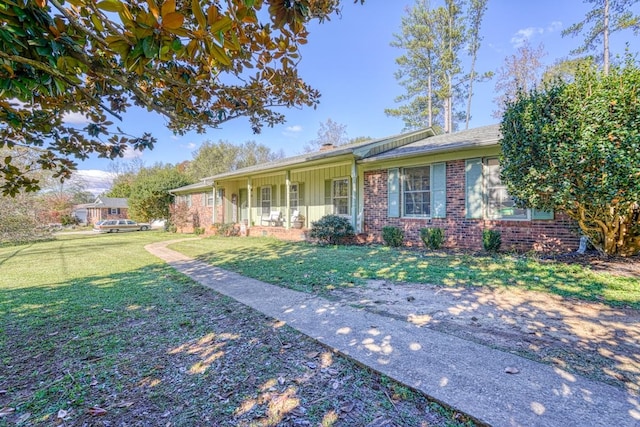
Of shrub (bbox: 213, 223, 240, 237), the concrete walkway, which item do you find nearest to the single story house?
shrub (bbox: 213, 223, 240, 237)

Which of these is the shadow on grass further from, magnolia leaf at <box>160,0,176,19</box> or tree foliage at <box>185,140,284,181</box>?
tree foliage at <box>185,140,284,181</box>

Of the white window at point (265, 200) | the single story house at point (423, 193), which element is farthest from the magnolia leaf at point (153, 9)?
the white window at point (265, 200)

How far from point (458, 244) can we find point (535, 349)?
257 inches

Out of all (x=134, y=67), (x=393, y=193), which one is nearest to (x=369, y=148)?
(x=393, y=193)

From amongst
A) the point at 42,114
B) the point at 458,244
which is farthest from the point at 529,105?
the point at 42,114

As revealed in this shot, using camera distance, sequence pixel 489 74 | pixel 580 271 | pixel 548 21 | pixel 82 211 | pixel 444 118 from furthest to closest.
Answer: pixel 82 211 < pixel 444 118 < pixel 489 74 < pixel 548 21 < pixel 580 271

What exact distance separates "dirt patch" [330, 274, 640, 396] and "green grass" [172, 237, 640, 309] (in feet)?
1.57

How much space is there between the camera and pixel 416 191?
10039 millimetres

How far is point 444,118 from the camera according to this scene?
2367 centimetres

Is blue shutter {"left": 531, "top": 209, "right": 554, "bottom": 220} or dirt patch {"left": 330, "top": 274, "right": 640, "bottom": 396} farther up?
blue shutter {"left": 531, "top": 209, "right": 554, "bottom": 220}

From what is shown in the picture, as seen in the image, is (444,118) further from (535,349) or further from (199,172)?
(199,172)

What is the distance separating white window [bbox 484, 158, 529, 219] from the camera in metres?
8.24

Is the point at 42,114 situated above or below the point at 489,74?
below

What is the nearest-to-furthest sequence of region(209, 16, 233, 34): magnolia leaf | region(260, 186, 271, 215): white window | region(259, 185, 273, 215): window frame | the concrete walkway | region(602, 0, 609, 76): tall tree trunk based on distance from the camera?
region(209, 16, 233, 34): magnolia leaf
the concrete walkway
region(602, 0, 609, 76): tall tree trunk
region(259, 185, 273, 215): window frame
region(260, 186, 271, 215): white window
